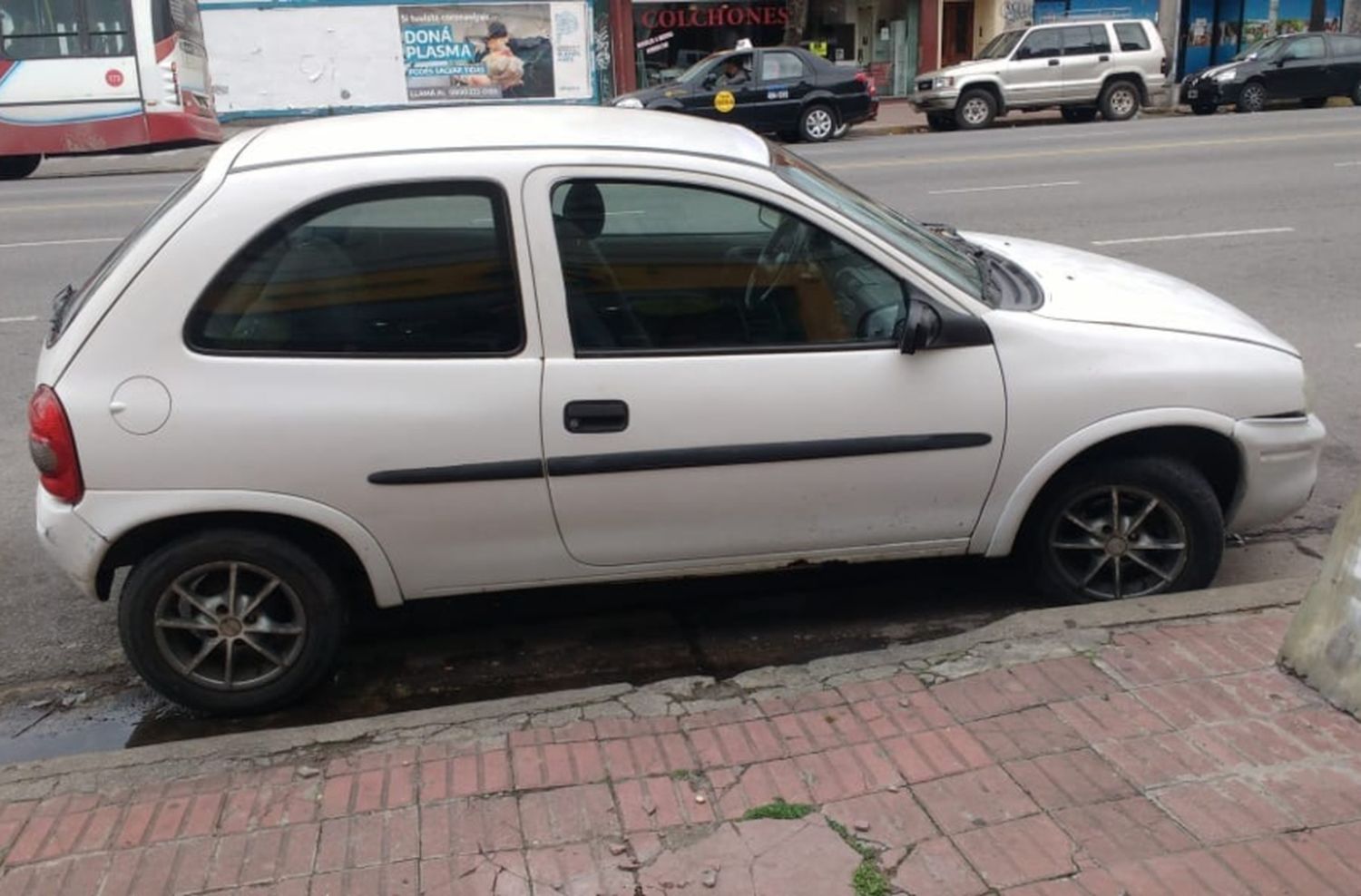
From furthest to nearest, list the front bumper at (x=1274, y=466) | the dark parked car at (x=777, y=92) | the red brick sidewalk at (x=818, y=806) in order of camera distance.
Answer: the dark parked car at (x=777, y=92) → the front bumper at (x=1274, y=466) → the red brick sidewalk at (x=818, y=806)

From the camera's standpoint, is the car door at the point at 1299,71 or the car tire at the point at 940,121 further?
the car door at the point at 1299,71

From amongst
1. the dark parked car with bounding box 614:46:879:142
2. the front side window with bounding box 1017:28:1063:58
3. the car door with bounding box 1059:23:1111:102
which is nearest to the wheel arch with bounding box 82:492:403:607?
the dark parked car with bounding box 614:46:879:142

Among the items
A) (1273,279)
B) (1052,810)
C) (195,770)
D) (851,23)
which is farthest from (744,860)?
(851,23)

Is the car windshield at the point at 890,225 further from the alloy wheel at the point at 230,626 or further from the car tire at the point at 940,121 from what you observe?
the car tire at the point at 940,121

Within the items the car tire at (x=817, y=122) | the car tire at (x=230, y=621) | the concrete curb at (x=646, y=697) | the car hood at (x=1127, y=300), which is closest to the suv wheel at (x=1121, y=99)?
the car tire at (x=817, y=122)

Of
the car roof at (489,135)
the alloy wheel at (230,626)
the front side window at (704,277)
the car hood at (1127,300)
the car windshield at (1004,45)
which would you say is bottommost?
the alloy wheel at (230,626)

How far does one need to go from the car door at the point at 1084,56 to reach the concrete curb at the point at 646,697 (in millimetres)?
20466

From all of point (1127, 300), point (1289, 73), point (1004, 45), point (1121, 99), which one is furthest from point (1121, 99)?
point (1127, 300)

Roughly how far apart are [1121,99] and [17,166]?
19155mm

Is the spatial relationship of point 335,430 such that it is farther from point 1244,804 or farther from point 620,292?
point 1244,804

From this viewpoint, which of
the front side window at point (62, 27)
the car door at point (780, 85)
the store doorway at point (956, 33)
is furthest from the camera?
the store doorway at point (956, 33)

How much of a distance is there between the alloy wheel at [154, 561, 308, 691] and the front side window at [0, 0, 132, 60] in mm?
16991

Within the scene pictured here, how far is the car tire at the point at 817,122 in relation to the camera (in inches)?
832

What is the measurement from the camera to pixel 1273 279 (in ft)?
29.4
